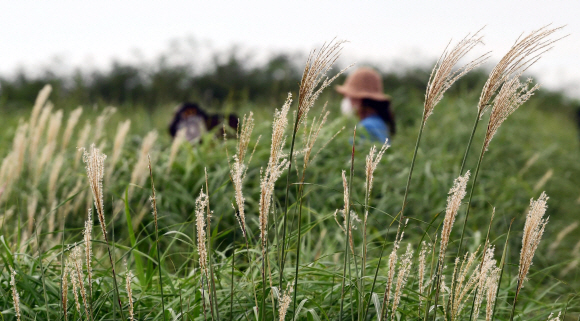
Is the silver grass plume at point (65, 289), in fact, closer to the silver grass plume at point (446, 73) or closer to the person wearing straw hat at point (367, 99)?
the silver grass plume at point (446, 73)

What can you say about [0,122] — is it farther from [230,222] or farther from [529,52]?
[529,52]

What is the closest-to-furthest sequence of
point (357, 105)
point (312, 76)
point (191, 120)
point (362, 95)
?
point (312, 76) < point (191, 120) < point (362, 95) < point (357, 105)

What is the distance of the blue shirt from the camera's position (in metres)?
4.82

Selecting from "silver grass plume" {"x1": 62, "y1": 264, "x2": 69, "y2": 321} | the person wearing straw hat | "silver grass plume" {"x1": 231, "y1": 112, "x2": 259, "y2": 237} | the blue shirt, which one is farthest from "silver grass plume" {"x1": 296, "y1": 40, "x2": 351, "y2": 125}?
the person wearing straw hat

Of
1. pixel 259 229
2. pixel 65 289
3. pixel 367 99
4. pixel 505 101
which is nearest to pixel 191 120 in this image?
pixel 367 99

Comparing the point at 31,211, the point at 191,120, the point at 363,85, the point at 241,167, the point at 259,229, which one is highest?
the point at 363,85

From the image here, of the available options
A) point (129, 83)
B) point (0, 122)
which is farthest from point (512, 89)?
point (129, 83)

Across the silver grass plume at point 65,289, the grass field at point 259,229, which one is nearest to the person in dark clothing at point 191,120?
the grass field at point 259,229

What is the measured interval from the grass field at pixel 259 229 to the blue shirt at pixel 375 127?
193 mm

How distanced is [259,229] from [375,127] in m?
3.86

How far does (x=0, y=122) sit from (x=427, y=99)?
6109 millimetres

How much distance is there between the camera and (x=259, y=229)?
1485 millimetres

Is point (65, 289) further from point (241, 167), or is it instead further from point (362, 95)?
point (362, 95)

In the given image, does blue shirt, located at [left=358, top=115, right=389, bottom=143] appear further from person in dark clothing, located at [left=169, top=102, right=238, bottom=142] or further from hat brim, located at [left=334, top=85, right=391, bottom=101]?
person in dark clothing, located at [left=169, top=102, right=238, bottom=142]
